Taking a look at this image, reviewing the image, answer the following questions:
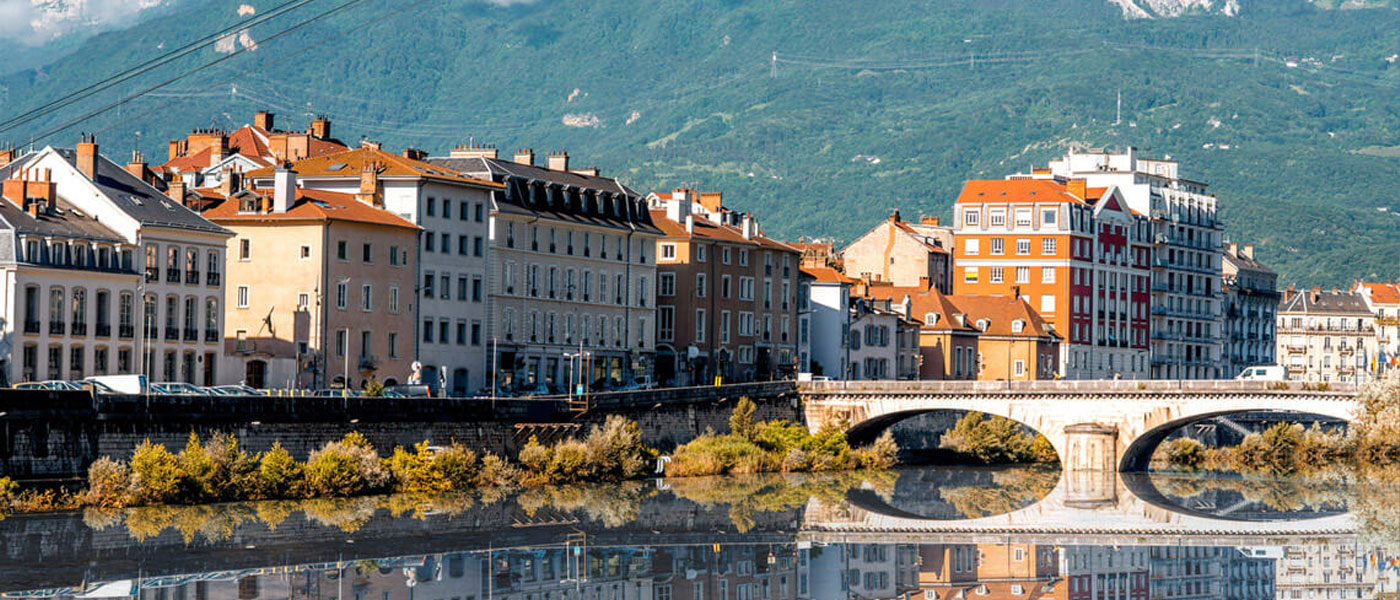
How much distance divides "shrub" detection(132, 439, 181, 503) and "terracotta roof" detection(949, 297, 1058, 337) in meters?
71.8

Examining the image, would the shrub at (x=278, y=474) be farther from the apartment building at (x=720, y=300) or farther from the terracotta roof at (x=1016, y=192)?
the terracotta roof at (x=1016, y=192)

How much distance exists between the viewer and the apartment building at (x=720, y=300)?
10138cm

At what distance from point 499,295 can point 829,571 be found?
37.5 metres

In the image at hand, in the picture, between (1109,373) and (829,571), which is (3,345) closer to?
(829,571)

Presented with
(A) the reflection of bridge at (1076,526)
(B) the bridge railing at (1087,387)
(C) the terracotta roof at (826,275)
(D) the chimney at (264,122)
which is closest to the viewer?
(A) the reflection of bridge at (1076,526)

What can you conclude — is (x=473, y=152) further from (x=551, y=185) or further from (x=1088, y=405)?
(x=1088, y=405)

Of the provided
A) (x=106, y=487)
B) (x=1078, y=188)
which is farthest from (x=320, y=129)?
(x=1078, y=188)

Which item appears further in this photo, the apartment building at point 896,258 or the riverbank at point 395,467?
the apartment building at point 896,258

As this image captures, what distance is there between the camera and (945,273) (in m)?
137

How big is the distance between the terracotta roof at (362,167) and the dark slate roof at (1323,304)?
10949 cm

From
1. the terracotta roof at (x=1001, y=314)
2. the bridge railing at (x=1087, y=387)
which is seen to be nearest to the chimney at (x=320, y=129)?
the bridge railing at (x=1087, y=387)

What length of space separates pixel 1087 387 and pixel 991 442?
9041mm

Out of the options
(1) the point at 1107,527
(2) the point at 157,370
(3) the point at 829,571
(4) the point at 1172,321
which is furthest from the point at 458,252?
(4) the point at 1172,321

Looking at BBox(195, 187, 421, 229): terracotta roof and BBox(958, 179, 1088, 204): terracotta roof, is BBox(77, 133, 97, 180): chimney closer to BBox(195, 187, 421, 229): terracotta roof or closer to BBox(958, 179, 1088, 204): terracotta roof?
BBox(195, 187, 421, 229): terracotta roof
